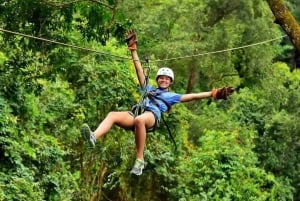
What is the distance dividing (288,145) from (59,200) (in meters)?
7.86

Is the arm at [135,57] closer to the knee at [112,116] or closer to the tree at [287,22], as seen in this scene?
the knee at [112,116]

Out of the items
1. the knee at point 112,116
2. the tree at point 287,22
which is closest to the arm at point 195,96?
the knee at point 112,116

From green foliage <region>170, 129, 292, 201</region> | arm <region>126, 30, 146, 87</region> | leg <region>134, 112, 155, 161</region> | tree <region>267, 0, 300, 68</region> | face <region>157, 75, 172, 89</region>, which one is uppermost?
tree <region>267, 0, 300, 68</region>

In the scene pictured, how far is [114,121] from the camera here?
5109 millimetres

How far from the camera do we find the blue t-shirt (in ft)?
17.8

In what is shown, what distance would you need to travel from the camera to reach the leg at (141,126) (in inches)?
207

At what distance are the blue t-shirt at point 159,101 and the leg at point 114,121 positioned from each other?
0.22 metres

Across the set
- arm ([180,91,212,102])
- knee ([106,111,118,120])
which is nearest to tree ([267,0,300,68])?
arm ([180,91,212,102])

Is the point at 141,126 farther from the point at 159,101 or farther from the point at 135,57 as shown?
the point at 135,57

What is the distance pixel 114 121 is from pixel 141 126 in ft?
0.80

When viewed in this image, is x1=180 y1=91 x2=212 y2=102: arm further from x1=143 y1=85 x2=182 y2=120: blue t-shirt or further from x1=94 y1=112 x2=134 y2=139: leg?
x1=94 y1=112 x2=134 y2=139: leg

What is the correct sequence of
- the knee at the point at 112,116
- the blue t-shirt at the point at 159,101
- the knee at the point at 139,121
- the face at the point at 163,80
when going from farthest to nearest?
1. the face at the point at 163,80
2. the blue t-shirt at the point at 159,101
3. the knee at the point at 139,121
4. the knee at the point at 112,116

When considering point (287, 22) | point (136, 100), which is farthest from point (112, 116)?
point (136, 100)

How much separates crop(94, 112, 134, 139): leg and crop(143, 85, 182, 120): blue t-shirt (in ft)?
0.71
